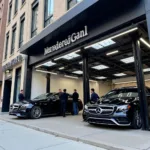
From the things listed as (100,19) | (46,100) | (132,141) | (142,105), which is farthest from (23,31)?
→ (132,141)

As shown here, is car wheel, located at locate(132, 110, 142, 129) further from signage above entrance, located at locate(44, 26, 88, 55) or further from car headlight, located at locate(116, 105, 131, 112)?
signage above entrance, located at locate(44, 26, 88, 55)

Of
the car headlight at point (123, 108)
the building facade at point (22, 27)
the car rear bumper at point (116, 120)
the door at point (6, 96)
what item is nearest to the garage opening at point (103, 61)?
the car headlight at point (123, 108)

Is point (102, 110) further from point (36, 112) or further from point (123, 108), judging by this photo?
point (36, 112)

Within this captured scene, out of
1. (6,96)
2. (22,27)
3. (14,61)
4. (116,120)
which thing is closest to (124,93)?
(116,120)

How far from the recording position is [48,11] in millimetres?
12273

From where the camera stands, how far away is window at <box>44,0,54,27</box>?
1181cm

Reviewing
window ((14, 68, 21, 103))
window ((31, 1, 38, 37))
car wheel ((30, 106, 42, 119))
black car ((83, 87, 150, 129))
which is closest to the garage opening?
black car ((83, 87, 150, 129))

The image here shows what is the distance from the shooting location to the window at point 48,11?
11.8m

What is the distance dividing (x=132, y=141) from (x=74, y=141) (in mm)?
1569

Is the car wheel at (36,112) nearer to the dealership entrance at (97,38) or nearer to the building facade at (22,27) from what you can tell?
the dealership entrance at (97,38)

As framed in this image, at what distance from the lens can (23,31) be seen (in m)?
15.2

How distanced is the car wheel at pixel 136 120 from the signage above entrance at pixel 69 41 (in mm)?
4033

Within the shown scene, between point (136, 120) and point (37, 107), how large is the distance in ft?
18.8

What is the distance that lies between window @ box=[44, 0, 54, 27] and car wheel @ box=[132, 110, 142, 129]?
28.1 feet
